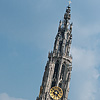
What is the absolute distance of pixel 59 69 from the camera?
93.1m

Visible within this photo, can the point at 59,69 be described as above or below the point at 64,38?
below

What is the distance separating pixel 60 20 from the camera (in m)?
103

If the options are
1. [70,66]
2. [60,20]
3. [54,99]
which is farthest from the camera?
[60,20]

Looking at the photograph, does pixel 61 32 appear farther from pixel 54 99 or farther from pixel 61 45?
pixel 54 99

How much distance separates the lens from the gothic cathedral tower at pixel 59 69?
90312 mm

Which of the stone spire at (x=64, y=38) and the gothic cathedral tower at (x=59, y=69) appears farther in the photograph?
the stone spire at (x=64, y=38)

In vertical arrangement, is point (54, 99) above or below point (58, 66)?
below

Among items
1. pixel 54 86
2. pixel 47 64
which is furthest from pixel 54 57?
pixel 54 86

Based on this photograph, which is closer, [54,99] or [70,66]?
[54,99]

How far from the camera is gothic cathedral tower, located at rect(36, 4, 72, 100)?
90312mm

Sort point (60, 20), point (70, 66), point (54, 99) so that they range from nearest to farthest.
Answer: point (54, 99) < point (70, 66) < point (60, 20)

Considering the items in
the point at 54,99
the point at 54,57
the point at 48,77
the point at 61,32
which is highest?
the point at 61,32

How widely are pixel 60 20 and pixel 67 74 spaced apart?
1815cm

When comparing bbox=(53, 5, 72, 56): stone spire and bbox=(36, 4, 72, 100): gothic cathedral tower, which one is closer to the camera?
bbox=(36, 4, 72, 100): gothic cathedral tower
